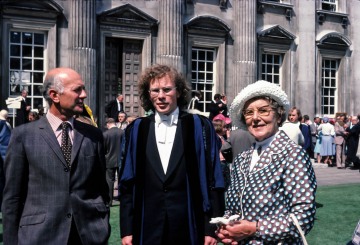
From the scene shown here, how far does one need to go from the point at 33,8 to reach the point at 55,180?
47.0ft

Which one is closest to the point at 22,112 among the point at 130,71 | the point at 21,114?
the point at 21,114

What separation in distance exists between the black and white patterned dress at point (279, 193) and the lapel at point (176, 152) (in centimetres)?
90

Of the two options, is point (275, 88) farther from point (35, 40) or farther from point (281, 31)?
point (281, 31)

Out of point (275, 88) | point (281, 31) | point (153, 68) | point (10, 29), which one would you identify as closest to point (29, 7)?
point (10, 29)

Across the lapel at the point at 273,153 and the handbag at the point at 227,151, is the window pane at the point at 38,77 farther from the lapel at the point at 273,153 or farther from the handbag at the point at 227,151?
the lapel at the point at 273,153

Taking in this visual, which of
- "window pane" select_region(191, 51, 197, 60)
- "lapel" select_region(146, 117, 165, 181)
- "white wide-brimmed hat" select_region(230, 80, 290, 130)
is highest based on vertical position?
"window pane" select_region(191, 51, 197, 60)

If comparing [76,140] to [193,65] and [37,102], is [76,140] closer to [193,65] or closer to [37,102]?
[37,102]

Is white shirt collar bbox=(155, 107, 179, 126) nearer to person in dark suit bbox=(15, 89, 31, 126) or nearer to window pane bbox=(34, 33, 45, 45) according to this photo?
person in dark suit bbox=(15, 89, 31, 126)

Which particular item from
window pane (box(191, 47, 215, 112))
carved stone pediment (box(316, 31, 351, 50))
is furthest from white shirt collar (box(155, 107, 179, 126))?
carved stone pediment (box(316, 31, 351, 50))

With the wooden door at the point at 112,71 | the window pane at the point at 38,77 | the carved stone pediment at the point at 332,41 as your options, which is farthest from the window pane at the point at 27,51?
the carved stone pediment at the point at 332,41

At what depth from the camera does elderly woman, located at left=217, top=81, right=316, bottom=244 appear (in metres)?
3.30

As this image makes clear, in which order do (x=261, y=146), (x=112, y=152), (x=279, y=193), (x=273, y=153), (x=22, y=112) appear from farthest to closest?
(x=22, y=112) < (x=112, y=152) < (x=261, y=146) < (x=273, y=153) < (x=279, y=193)

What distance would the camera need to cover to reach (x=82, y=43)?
58.7 ft

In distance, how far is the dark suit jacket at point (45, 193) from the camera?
411 cm
